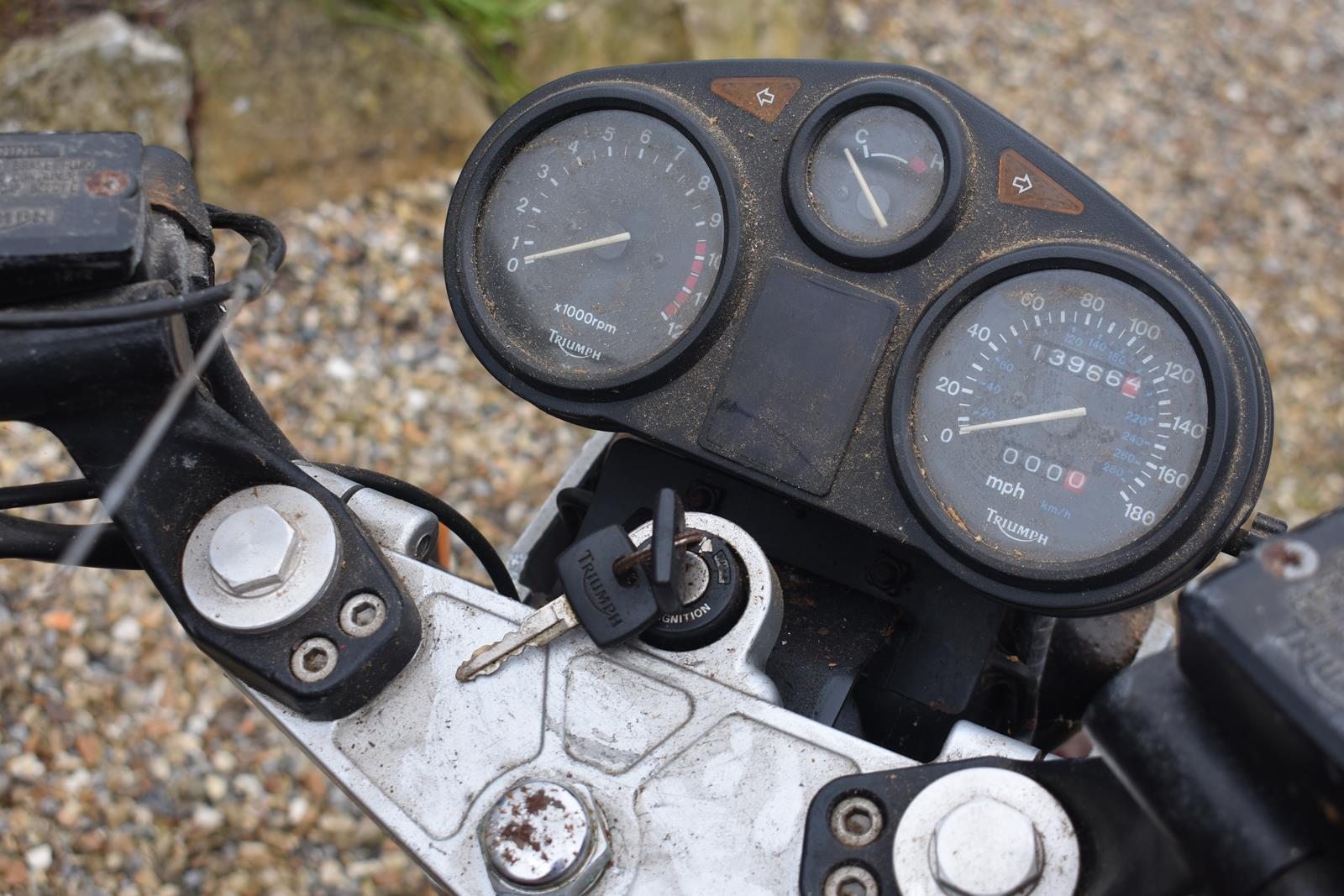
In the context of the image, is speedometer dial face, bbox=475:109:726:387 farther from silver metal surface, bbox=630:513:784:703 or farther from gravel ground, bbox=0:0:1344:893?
gravel ground, bbox=0:0:1344:893

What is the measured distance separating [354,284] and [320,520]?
6.96ft

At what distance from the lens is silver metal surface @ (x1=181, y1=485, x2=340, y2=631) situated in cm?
104

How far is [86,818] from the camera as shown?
7.61 feet

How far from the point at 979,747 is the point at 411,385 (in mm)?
2178

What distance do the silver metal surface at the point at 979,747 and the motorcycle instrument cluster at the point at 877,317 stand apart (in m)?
0.22

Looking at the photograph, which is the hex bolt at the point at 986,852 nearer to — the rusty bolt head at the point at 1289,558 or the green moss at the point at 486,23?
the rusty bolt head at the point at 1289,558

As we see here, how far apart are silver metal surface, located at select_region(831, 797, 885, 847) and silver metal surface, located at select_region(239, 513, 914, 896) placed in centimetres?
3

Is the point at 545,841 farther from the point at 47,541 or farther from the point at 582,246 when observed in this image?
the point at 582,246

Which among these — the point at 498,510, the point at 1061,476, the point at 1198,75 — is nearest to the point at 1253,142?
the point at 1198,75

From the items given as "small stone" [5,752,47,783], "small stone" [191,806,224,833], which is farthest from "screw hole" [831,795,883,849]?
"small stone" [5,752,47,783]

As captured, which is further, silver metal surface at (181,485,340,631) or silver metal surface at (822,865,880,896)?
silver metal surface at (181,485,340,631)

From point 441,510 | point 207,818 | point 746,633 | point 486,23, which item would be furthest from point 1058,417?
point 486,23

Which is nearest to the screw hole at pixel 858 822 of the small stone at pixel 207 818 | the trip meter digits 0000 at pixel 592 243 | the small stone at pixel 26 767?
the trip meter digits 0000 at pixel 592 243

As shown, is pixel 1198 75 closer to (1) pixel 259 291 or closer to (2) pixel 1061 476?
(2) pixel 1061 476
